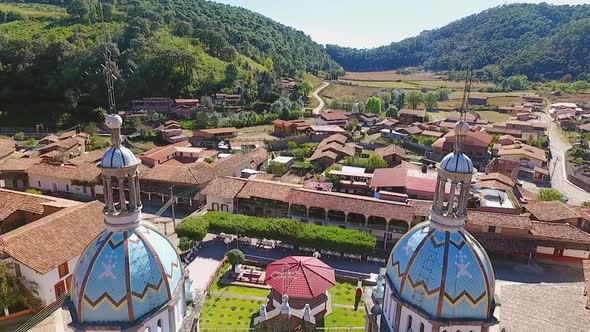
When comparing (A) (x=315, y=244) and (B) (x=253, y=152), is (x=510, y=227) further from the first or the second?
(B) (x=253, y=152)

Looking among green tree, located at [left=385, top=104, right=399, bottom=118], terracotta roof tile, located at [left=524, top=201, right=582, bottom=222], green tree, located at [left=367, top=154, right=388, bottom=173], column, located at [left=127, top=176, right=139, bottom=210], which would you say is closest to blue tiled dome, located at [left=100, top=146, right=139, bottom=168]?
column, located at [left=127, top=176, right=139, bottom=210]

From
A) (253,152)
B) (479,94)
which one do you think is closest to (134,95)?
(253,152)

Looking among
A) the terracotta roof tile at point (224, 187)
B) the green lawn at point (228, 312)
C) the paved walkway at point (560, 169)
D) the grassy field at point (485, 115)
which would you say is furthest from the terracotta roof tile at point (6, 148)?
the grassy field at point (485, 115)

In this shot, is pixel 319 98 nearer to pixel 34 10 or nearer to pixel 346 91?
pixel 346 91

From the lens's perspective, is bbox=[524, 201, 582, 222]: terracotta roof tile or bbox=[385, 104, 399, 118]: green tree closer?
bbox=[524, 201, 582, 222]: terracotta roof tile

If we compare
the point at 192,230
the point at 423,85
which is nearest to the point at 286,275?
the point at 192,230

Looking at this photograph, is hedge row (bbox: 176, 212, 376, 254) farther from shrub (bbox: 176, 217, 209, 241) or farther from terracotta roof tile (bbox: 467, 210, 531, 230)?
terracotta roof tile (bbox: 467, 210, 531, 230)
